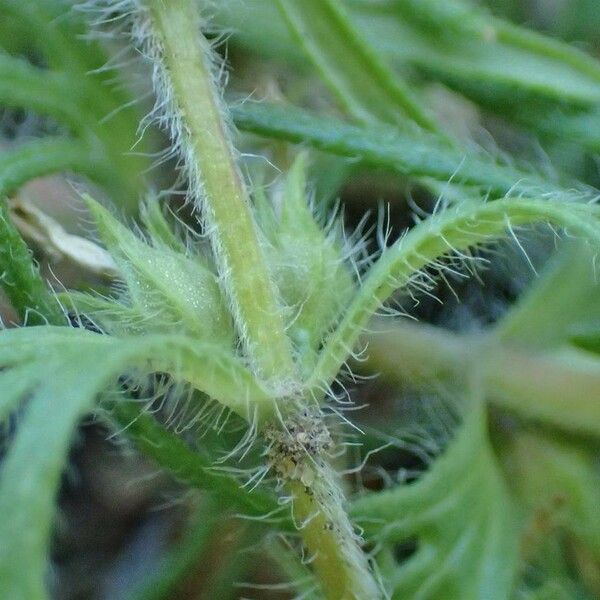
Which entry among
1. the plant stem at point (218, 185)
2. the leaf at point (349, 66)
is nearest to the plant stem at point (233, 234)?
A: the plant stem at point (218, 185)

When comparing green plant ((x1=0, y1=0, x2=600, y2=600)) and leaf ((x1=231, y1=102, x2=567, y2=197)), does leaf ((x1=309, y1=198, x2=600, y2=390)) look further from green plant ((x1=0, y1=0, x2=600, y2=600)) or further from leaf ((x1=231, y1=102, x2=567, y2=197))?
leaf ((x1=231, y1=102, x2=567, y2=197))

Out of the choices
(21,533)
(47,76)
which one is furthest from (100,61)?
(21,533)

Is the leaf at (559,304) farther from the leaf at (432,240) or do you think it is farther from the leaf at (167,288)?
the leaf at (167,288)

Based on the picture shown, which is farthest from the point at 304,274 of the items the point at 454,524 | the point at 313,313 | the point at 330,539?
the point at 454,524

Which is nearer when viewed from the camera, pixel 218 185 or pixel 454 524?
pixel 218 185

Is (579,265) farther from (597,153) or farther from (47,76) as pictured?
(47,76)

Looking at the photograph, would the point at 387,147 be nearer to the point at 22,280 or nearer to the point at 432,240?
the point at 432,240

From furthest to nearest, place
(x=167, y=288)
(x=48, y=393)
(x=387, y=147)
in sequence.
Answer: (x=387, y=147), (x=167, y=288), (x=48, y=393)

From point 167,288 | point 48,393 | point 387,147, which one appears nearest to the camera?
point 48,393

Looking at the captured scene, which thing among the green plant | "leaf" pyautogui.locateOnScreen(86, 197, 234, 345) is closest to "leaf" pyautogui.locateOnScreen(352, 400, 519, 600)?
the green plant
